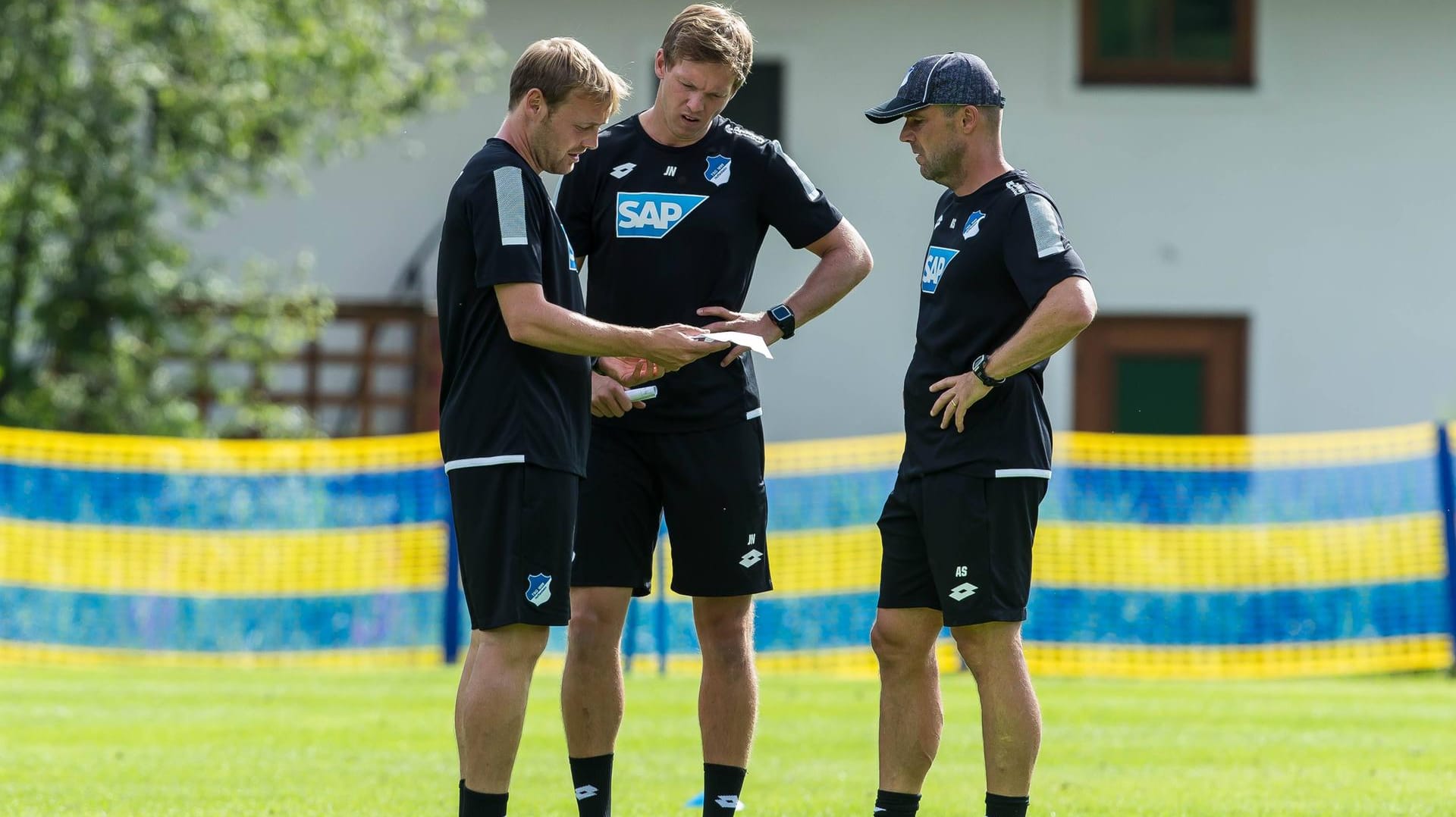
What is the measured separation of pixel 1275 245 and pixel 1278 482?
569cm

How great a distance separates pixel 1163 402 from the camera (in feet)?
55.6

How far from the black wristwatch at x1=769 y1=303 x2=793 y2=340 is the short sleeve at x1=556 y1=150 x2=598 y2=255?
0.53 meters

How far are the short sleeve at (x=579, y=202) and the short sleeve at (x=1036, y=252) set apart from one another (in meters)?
1.15

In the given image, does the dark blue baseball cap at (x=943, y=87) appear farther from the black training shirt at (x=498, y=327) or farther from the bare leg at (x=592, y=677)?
the bare leg at (x=592, y=677)

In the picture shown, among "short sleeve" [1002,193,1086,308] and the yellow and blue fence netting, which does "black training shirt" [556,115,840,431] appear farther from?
the yellow and blue fence netting

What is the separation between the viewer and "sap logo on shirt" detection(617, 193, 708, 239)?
4.94 metres

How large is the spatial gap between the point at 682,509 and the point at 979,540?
831mm

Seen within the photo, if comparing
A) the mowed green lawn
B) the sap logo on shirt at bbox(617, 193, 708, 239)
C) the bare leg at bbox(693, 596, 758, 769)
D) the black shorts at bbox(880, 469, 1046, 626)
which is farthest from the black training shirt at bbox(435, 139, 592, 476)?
the mowed green lawn

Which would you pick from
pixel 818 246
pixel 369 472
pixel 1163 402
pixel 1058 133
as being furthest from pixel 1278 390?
pixel 818 246

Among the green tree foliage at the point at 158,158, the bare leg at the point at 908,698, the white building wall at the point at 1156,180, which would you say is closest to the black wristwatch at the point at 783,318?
the bare leg at the point at 908,698

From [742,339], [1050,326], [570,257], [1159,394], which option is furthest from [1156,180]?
[570,257]

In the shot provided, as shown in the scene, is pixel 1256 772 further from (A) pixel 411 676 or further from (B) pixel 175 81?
(B) pixel 175 81

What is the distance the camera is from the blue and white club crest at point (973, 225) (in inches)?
183

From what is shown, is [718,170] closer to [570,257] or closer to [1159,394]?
[570,257]
